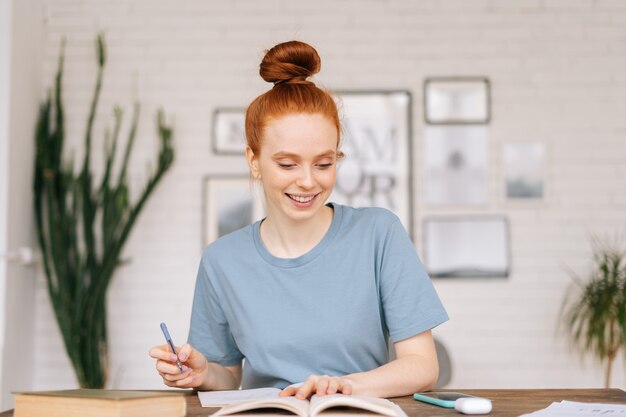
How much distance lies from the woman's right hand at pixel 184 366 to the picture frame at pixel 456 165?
2.59 m

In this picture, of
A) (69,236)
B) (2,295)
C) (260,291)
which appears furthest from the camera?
(69,236)

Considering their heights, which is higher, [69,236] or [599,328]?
[69,236]

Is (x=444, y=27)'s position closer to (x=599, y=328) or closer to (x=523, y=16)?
(x=523, y=16)

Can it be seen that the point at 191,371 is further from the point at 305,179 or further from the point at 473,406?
the point at 473,406

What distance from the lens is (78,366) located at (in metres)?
3.77

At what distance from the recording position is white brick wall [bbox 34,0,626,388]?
13.2ft

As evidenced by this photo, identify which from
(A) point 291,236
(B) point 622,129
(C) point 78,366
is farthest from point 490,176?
(A) point 291,236

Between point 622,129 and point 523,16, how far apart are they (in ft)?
2.47

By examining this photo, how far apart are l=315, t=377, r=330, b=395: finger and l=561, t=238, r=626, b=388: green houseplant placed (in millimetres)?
2575

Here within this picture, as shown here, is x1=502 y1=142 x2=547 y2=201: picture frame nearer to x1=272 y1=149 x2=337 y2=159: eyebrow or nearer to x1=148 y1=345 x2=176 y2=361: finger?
x1=272 y1=149 x2=337 y2=159: eyebrow

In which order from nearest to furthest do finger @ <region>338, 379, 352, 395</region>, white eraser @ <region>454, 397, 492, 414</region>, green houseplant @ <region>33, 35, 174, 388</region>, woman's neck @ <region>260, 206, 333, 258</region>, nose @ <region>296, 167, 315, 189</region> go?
white eraser @ <region>454, 397, 492, 414</region> → finger @ <region>338, 379, 352, 395</region> → nose @ <region>296, 167, 315, 189</region> → woman's neck @ <region>260, 206, 333, 258</region> → green houseplant @ <region>33, 35, 174, 388</region>

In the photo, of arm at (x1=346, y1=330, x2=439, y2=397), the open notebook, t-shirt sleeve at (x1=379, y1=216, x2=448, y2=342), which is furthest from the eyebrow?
the open notebook

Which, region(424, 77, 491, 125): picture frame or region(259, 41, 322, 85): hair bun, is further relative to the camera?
region(424, 77, 491, 125): picture frame

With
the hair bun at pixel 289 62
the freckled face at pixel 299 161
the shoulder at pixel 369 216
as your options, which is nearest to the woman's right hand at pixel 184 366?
the freckled face at pixel 299 161
